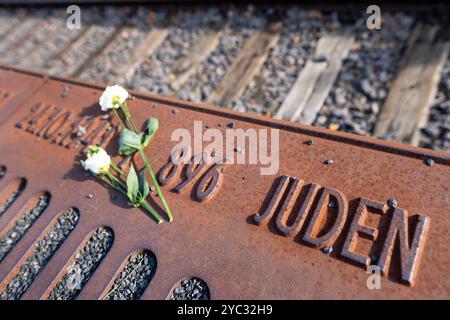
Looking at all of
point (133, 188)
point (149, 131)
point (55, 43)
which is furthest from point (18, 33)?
point (133, 188)

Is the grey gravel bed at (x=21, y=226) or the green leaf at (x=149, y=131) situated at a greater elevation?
the green leaf at (x=149, y=131)

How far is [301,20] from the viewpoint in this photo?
311cm

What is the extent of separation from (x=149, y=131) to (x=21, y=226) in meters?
0.94

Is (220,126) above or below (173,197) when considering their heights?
above

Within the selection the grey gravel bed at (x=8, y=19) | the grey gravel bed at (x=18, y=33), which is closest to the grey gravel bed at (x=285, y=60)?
the grey gravel bed at (x=18, y=33)

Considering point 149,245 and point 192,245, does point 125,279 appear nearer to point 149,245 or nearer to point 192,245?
point 149,245

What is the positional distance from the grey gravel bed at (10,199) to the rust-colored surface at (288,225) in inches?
5.1

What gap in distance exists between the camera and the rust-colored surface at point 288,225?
1430mm

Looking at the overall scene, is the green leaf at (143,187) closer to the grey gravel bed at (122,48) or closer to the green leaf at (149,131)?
the green leaf at (149,131)

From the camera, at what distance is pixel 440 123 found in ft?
7.26

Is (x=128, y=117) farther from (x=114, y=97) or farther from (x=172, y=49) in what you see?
(x=172, y=49)

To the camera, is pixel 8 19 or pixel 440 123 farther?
pixel 8 19
